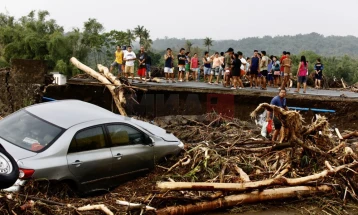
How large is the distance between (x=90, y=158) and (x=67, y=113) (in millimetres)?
971

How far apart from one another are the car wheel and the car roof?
3.25m

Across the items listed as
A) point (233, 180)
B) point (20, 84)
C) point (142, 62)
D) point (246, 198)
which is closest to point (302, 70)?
point (142, 62)

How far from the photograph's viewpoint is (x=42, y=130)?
6.77 metres

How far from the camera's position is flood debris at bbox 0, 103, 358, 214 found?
232 inches

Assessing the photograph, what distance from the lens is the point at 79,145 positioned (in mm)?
6715

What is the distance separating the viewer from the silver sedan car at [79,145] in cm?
633

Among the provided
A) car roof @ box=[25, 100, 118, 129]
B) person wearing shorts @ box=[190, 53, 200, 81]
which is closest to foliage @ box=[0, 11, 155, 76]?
person wearing shorts @ box=[190, 53, 200, 81]

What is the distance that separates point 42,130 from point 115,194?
1509mm

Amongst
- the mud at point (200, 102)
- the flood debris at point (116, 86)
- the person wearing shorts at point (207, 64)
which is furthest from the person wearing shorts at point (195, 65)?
the flood debris at point (116, 86)

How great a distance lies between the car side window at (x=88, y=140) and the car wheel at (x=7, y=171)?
3.05 metres

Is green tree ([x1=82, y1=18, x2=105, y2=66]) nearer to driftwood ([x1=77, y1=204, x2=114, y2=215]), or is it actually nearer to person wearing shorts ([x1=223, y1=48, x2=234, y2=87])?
person wearing shorts ([x1=223, y1=48, x2=234, y2=87])

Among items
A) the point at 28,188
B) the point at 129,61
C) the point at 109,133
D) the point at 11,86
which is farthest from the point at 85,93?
the point at 28,188

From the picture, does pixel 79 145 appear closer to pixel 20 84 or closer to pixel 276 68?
pixel 20 84

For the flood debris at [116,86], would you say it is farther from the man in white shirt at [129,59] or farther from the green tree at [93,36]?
the green tree at [93,36]
